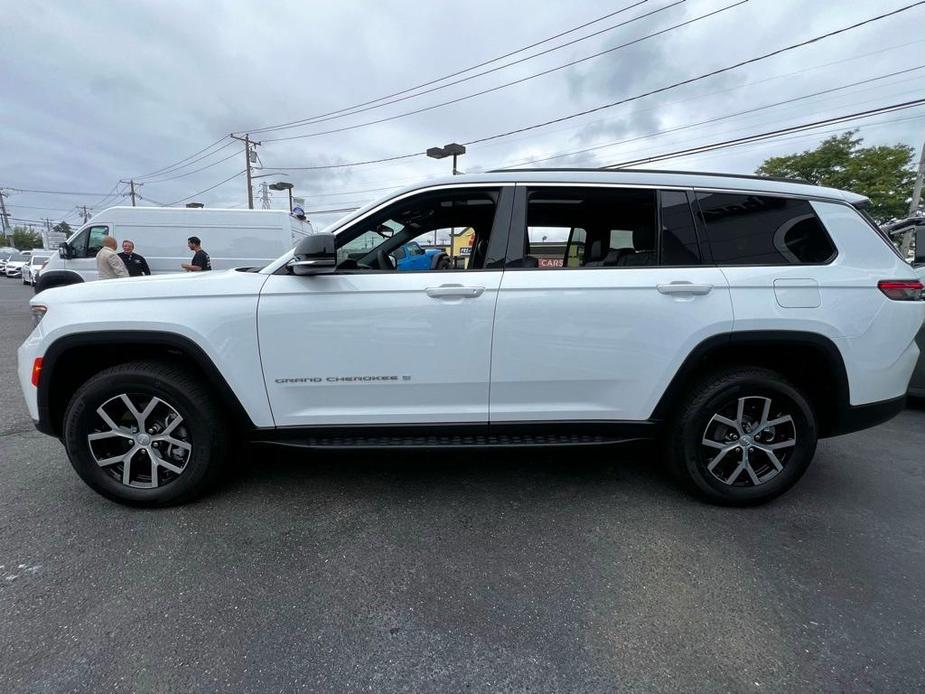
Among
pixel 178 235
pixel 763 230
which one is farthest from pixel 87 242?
pixel 763 230

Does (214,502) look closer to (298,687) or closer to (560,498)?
(298,687)

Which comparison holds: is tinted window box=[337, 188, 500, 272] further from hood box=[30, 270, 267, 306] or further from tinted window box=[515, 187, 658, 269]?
hood box=[30, 270, 267, 306]

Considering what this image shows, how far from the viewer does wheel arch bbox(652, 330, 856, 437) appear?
2383 millimetres

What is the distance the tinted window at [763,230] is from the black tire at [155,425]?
2.97 m

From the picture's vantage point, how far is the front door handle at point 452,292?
7.59 ft

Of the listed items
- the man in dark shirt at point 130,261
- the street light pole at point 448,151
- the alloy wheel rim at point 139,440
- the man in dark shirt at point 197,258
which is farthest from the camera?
the street light pole at point 448,151

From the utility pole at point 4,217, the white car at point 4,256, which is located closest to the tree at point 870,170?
the white car at point 4,256

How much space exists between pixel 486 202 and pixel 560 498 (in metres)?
1.85

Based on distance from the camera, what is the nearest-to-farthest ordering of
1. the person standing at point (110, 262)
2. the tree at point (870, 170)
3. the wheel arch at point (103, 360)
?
the wheel arch at point (103, 360) → the person standing at point (110, 262) → the tree at point (870, 170)

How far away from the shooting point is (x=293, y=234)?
10352 millimetres

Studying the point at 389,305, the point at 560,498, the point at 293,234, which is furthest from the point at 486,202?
the point at 293,234

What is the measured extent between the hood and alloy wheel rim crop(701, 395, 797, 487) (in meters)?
2.72

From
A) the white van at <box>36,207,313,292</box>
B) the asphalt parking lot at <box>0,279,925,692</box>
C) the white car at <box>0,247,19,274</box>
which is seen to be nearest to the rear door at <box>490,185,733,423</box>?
the asphalt parking lot at <box>0,279,925,692</box>

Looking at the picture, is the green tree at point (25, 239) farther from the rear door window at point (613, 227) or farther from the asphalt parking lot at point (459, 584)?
the rear door window at point (613, 227)
